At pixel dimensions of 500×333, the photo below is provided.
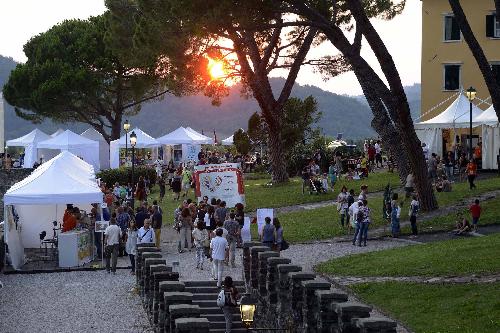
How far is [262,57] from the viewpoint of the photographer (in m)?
49.6

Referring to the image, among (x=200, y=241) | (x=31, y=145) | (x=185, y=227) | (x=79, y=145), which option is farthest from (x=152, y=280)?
(x=31, y=145)

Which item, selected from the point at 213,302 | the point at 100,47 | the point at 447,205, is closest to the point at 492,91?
the point at 213,302

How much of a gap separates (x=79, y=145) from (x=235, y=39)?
22.9 meters

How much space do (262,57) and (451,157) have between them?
1001 centimetres

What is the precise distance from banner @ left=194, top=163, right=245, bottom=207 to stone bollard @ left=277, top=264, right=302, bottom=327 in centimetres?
1735

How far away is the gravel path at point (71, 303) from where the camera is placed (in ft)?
69.5

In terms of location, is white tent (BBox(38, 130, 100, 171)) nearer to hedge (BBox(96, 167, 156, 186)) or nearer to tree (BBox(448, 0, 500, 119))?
hedge (BBox(96, 167, 156, 186))

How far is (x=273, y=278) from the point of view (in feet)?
66.5

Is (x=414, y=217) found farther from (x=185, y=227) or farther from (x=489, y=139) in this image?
(x=489, y=139)

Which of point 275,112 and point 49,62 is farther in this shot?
point 49,62

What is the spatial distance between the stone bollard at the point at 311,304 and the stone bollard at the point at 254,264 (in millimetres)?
5145

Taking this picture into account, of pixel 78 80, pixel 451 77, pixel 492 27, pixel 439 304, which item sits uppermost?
pixel 492 27

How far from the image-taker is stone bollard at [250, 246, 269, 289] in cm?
2217

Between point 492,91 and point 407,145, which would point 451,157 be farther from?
point 492,91
